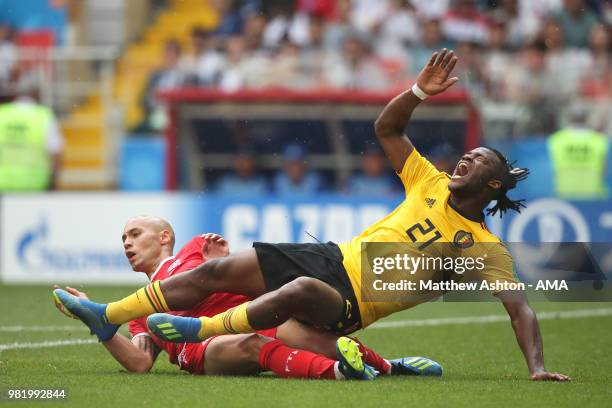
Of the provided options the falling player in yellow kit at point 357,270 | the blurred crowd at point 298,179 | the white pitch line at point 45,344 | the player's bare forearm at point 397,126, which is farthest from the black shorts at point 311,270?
the blurred crowd at point 298,179

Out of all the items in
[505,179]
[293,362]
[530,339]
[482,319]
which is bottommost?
[482,319]

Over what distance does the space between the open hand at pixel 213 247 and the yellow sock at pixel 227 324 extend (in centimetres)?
87

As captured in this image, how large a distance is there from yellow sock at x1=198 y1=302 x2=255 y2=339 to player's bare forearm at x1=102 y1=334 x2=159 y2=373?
2.32 feet

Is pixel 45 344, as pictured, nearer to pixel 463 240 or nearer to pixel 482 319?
pixel 463 240

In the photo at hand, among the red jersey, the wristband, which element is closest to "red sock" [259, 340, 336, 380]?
the red jersey

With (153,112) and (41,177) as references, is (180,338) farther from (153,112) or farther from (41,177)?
(153,112)

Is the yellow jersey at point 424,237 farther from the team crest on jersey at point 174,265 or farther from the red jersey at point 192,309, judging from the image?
the team crest on jersey at point 174,265

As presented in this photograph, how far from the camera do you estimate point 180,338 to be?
22.6ft

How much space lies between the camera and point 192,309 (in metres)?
7.41

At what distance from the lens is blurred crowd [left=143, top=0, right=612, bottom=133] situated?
16.8 meters

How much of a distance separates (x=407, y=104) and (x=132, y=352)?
2.26m

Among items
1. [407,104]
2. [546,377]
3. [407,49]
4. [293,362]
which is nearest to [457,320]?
[407,104]

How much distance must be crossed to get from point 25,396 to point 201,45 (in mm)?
13367

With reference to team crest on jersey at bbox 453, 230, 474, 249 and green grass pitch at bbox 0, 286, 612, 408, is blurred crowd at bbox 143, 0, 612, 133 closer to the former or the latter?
green grass pitch at bbox 0, 286, 612, 408
